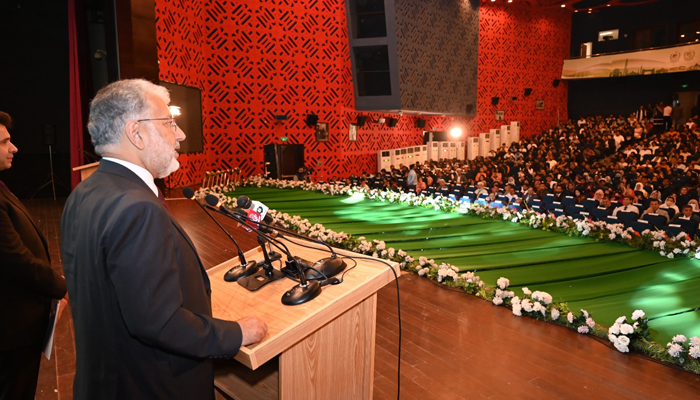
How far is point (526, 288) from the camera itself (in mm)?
3713

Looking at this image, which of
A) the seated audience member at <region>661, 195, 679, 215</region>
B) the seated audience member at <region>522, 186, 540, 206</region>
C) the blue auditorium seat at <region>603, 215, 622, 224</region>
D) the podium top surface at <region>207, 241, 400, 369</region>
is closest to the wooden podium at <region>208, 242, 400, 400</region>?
the podium top surface at <region>207, 241, 400, 369</region>

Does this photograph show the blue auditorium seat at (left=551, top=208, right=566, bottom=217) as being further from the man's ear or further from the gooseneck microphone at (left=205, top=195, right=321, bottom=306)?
the man's ear

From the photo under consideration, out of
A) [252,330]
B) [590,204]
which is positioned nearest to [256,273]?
[252,330]

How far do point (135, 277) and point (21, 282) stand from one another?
2.96 feet

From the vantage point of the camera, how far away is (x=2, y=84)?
9.53 meters

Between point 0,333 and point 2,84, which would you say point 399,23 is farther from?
point 0,333

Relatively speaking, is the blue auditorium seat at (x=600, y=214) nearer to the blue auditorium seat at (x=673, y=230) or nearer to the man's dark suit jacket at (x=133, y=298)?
the blue auditorium seat at (x=673, y=230)

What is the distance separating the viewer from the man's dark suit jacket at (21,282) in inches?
65.2

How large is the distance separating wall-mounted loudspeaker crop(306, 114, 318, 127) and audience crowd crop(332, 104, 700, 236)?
97.8 inches

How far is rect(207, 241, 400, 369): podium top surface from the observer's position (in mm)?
1331

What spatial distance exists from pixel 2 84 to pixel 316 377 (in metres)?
11.2

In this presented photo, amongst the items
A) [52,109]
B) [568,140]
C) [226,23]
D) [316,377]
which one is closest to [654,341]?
[316,377]

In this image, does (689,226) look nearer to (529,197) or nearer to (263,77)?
(529,197)

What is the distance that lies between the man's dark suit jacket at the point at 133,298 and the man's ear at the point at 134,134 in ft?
0.28
